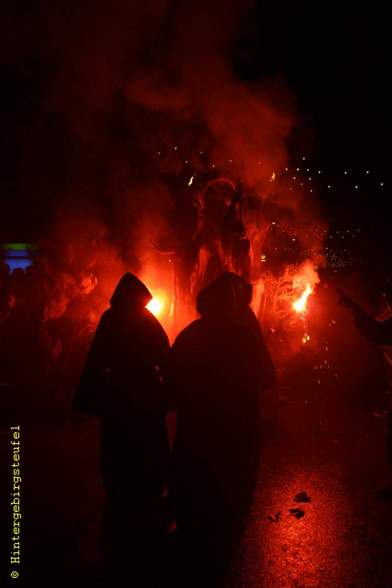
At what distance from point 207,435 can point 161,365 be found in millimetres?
1030

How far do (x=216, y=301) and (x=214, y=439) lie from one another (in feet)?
3.46

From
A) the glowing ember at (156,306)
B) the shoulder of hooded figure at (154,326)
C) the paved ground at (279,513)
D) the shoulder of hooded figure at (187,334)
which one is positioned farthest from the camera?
the glowing ember at (156,306)

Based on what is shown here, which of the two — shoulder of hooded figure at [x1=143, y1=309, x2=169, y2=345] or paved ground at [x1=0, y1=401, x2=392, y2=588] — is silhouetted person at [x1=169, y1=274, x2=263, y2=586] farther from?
shoulder of hooded figure at [x1=143, y1=309, x2=169, y2=345]

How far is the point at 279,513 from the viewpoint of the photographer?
16.2ft

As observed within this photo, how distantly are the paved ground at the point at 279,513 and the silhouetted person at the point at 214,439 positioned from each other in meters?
0.33

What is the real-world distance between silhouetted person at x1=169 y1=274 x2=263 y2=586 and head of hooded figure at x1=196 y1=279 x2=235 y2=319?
0.11 feet

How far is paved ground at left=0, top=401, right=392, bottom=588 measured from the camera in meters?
3.90

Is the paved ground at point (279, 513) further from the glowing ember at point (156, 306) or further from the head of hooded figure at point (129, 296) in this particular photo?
the glowing ember at point (156, 306)

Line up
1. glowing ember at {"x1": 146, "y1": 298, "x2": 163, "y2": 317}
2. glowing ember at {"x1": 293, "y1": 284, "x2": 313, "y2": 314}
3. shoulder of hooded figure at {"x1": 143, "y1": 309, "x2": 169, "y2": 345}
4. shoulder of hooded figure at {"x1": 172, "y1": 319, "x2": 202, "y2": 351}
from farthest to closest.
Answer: glowing ember at {"x1": 293, "y1": 284, "x2": 313, "y2": 314} < glowing ember at {"x1": 146, "y1": 298, "x2": 163, "y2": 317} < shoulder of hooded figure at {"x1": 143, "y1": 309, "x2": 169, "y2": 345} < shoulder of hooded figure at {"x1": 172, "y1": 319, "x2": 202, "y2": 351}

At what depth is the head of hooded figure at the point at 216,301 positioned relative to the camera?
4.11 meters

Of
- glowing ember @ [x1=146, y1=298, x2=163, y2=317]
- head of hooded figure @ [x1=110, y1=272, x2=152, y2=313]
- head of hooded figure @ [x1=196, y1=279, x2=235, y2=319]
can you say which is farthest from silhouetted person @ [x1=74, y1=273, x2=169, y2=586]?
glowing ember @ [x1=146, y1=298, x2=163, y2=317]

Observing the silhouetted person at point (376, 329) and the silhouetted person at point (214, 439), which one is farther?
the silhouetted person at point (376, 329)

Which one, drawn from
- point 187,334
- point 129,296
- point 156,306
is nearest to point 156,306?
point 156,306

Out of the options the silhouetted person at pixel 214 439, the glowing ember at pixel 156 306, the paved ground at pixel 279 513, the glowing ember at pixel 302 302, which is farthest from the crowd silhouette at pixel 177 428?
the glowing ember at pixel 302 302
